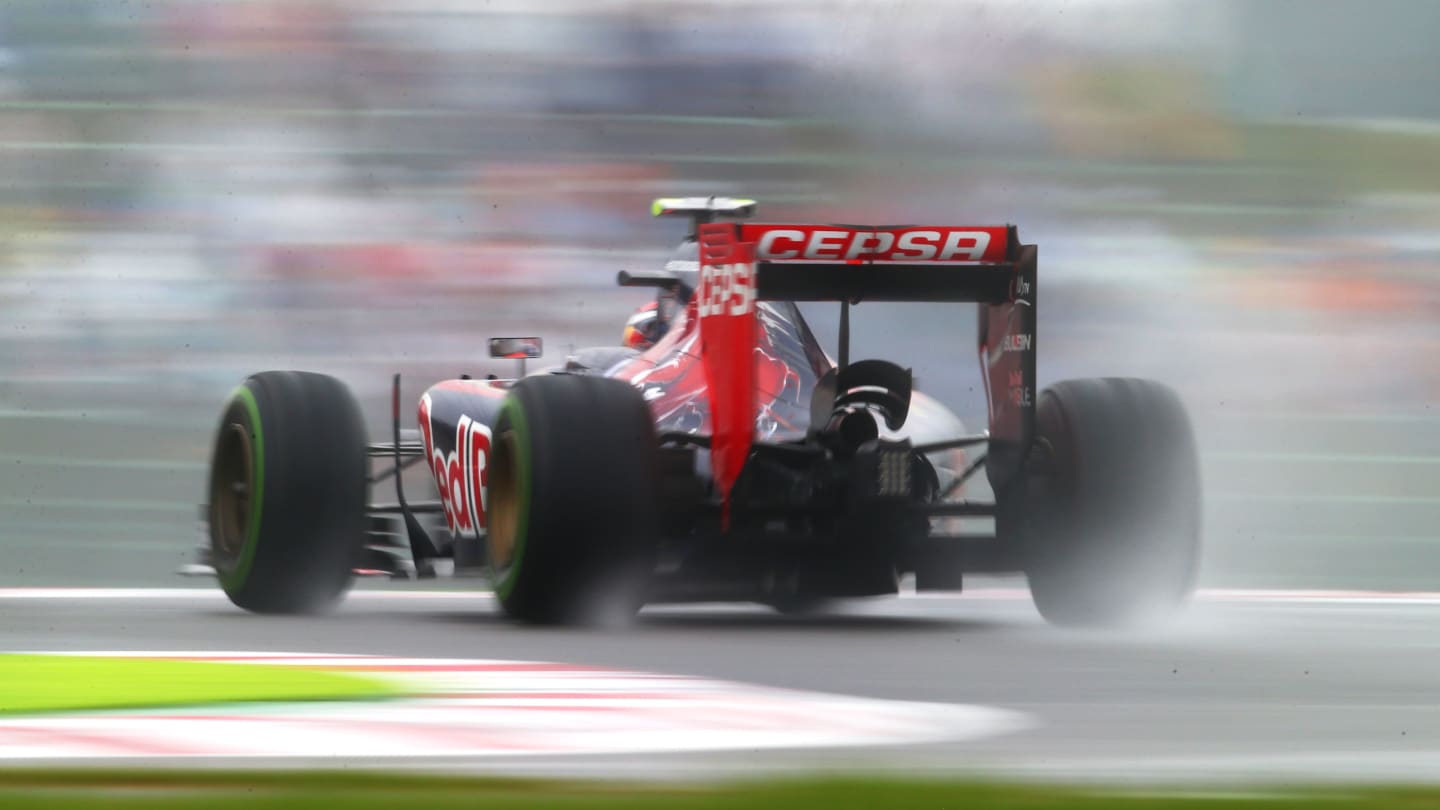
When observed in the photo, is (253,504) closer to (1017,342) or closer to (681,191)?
(1017,342)

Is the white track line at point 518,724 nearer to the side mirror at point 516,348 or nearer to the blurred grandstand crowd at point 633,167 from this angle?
the side mirror at point 516,348

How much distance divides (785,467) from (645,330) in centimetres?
139

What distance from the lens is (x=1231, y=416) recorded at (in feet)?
49.3

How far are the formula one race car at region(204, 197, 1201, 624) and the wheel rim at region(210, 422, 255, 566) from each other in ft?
1.23

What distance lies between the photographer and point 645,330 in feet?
30.7

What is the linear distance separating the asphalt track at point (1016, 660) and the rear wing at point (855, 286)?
716 millimetres

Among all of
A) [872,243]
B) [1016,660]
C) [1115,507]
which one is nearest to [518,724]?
[1016,660]

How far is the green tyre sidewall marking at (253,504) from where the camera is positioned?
28.7ft

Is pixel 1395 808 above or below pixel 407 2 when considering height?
below

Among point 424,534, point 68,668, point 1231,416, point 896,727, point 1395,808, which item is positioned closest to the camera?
point 1395,808

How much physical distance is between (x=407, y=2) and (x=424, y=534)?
23.2ft

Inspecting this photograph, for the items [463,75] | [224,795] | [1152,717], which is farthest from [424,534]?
[463,75]

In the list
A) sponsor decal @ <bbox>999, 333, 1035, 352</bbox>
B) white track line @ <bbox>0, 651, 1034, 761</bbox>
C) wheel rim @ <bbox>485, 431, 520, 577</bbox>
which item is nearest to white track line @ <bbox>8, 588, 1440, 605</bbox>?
wheel rim @ <bbox>485, 431, 520, 577</bbox>

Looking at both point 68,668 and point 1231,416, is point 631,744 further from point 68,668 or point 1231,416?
point 1231,416
